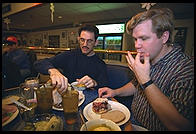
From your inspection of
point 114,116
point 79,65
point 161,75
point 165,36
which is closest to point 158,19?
point 165,36

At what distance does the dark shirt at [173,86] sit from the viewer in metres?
0.67

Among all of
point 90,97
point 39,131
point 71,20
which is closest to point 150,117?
point 90,97

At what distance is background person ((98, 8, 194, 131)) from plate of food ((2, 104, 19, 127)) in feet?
2.91

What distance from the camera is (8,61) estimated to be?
2.12ft

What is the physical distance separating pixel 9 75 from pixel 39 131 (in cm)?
43

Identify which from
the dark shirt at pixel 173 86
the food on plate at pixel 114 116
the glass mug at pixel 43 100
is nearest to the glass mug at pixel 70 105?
the glass mug at pixel 43 100

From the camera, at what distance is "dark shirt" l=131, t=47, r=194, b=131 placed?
67cm

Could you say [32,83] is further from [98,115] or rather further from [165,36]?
[165,36]

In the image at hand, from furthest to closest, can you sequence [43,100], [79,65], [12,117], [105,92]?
[79,65], [105,92], [43,100], [12,117]

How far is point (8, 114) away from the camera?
698 millimetres

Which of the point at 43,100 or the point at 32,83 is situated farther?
the point at 32,83

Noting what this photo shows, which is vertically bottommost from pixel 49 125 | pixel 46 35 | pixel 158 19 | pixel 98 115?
pixel 98 115

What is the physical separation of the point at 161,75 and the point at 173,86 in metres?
0.16

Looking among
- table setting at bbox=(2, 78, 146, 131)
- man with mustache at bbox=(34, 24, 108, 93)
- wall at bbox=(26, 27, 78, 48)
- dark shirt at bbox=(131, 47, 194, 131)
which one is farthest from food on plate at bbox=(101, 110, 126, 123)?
man with mustache at bbox=(34, 24, 108, 93)
